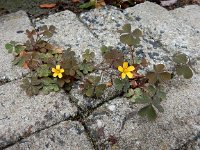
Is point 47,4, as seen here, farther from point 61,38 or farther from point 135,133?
point 135,133

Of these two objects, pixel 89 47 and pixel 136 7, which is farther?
pixel 136 7

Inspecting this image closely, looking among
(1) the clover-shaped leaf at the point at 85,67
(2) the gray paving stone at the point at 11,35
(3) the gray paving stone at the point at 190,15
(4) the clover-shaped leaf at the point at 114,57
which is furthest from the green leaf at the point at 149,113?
(3) the gray paving stone at the point at 190,15

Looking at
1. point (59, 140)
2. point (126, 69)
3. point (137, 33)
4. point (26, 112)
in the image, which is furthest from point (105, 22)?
point (59, 140)

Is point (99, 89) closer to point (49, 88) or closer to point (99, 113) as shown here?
point (99, 113)

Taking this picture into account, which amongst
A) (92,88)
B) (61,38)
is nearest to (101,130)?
(92,88)

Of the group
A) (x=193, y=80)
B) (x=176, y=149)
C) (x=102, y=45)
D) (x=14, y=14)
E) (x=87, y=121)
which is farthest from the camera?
(x=14, y=14)

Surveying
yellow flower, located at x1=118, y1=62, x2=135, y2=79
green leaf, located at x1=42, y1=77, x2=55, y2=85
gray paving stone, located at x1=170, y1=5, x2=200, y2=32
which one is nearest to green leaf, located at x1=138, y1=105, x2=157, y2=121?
yellow flower, located at x1=118, y1=62, x2=135, y2=79

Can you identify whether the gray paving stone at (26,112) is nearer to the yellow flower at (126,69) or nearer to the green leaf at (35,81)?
the green leaf at (35,81)

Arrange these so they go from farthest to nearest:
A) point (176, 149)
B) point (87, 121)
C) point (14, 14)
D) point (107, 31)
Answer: point (14, 14) → point (107, 31) → point (87, 121) → point (176, 149)
